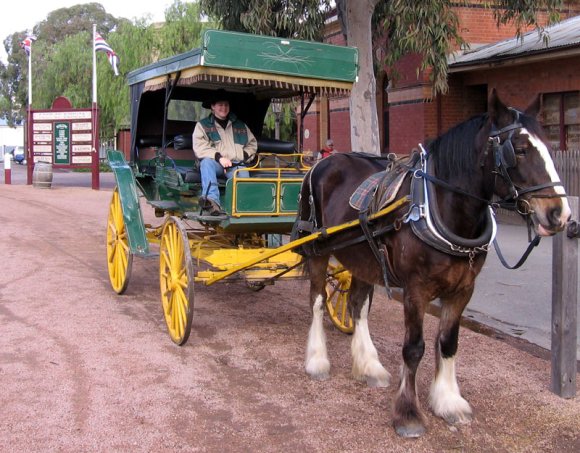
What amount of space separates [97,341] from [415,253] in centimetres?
323

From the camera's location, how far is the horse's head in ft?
12.3

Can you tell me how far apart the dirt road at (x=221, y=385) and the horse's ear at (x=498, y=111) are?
1.89 meters

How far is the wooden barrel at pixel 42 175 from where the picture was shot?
2375 centimetres

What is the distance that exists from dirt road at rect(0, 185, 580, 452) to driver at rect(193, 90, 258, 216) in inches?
50.5

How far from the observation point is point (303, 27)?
10.8 m

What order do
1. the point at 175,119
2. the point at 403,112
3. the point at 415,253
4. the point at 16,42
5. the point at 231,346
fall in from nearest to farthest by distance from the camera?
the point at 415,253
the point at 231,346
the point at 175,119
the point at 403,112
the point at 16,42

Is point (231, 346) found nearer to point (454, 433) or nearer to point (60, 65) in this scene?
point (454, 433)

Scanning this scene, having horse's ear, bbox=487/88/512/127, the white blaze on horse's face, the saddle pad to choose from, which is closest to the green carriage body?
the saddle pad

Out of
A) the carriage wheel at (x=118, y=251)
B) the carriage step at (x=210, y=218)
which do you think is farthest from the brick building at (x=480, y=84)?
the carriage step at (x=210, y=218)

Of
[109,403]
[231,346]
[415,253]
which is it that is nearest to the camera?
[415,253]

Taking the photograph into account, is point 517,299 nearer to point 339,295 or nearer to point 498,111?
point 339,295

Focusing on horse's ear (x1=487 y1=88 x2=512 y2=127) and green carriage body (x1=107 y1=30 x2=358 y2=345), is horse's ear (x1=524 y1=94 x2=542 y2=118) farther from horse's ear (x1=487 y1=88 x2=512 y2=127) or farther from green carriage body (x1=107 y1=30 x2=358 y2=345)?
green carriage body (x1=107 y1=30 x2=358 y2=345)

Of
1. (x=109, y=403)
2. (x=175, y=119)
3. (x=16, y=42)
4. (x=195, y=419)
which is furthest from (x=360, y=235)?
(x=16, y=42)

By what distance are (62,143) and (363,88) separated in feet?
53.1
